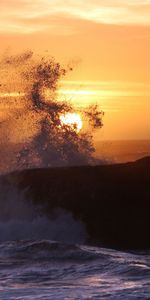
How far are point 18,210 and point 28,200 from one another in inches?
21.3

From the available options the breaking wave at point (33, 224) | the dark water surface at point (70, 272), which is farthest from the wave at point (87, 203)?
the dark water surface at point (70, 272)

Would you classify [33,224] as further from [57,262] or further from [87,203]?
[57,262]

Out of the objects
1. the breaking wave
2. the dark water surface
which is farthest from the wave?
the dark water surface

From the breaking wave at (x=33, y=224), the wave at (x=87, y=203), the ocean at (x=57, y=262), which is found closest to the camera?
the ocean at (x=57, y=262)

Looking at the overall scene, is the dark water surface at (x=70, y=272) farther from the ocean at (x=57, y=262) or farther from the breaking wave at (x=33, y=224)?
the breaking wave at (x=33, y=224)

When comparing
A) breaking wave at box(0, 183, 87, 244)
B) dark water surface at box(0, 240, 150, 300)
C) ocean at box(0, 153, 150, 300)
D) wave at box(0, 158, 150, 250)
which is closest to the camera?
dark water surface at box(0, 240, 150, 300)

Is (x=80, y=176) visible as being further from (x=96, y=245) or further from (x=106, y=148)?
(x=106, y=148)

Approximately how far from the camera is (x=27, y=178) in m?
25.9

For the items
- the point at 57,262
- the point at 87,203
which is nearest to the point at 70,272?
the point at 57,262

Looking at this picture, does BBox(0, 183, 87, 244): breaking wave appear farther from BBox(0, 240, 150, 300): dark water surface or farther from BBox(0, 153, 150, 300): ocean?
BBox(0, 240, 150, 300): dark water surface

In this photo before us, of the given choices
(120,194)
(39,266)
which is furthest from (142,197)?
(39,266)

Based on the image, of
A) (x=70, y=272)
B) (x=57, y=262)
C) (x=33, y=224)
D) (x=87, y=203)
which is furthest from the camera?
(x=33, y=224)

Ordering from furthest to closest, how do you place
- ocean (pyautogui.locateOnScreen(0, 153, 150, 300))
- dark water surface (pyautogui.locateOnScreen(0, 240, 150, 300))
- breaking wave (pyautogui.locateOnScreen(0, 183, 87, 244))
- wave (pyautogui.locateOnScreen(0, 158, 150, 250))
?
breaking wave (pyautogui.locateOnScreen(0, 183, 87, 244)) < wave (pyautogui.locateOnScreen(0, 158, 150, 250)) < ocean (pyautogui.locateOnScreen(0, 153, 150, 300)) < dark water surface (pyautogui.locateOnScreen(0, 240, 150, 300))

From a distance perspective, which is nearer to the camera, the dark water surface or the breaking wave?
the dark water surface
